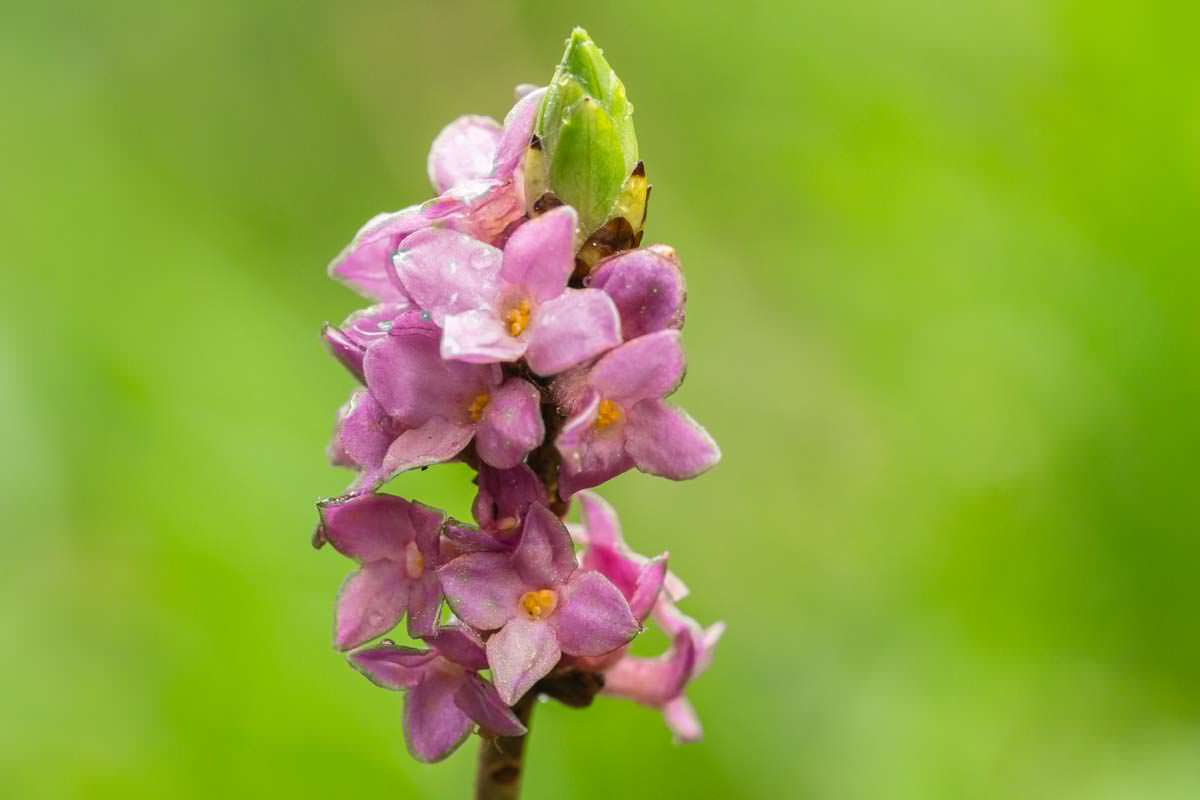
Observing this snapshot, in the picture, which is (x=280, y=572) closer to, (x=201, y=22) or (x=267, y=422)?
(x=267, y=422)

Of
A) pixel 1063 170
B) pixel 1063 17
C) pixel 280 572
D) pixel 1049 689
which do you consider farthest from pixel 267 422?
pixel 1063 17

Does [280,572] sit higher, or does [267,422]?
[267,422]

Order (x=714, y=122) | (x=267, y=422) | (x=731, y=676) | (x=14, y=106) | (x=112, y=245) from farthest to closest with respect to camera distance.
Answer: (x=714, y=122) → (x=14, y=106) → (x=112, y=245) → (x=267, y=422) → (x=731, y=676)

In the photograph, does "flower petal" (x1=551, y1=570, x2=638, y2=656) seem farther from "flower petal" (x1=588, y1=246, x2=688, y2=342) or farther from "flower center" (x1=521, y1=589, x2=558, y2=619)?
"flower petal" (x1=588, y1=246, x2=688, y2=342)

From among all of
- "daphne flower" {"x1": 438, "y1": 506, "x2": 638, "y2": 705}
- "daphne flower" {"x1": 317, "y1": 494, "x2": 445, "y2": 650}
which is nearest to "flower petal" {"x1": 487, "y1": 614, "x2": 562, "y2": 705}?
"daphne flower" {"x1": 438, "y1": 506, "x2": 638, "y2": 705}

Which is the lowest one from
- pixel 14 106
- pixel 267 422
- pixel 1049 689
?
pixel 1049 689

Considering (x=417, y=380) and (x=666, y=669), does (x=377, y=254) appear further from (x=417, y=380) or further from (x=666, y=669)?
(x=666, y=669)
